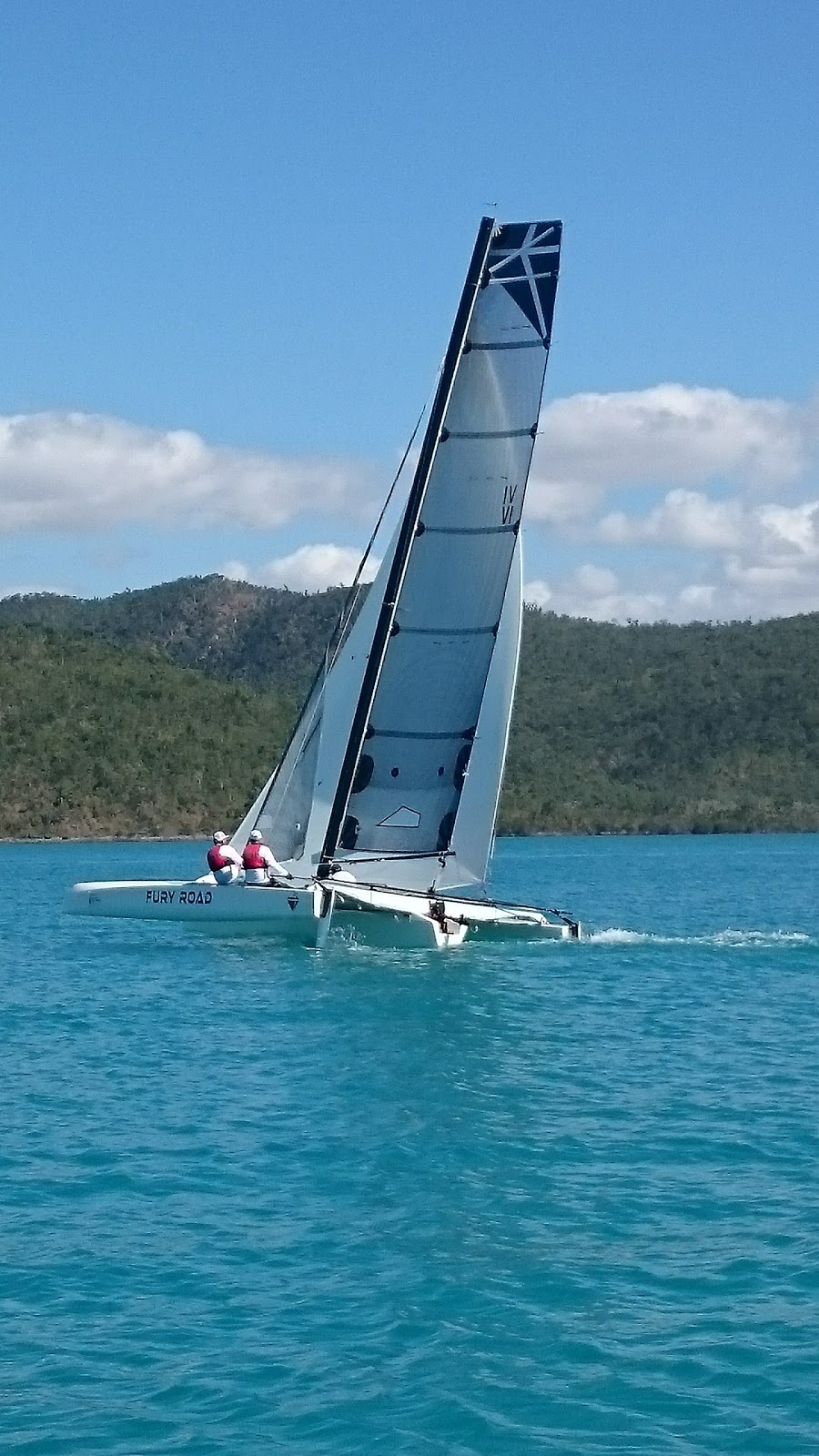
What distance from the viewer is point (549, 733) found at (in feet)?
474

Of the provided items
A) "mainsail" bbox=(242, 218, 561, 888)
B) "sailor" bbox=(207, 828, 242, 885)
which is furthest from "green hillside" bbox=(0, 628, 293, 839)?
"mainsail" bbox=(242, 218, 561, 888)

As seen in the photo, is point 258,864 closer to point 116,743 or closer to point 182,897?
point 182,897

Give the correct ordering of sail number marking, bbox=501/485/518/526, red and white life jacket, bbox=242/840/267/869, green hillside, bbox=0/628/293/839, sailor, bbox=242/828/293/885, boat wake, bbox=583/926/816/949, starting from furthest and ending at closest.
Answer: green hillside, bbox=0/628/293/839 < boat wake, bbox=583/926/816/949 < sail number marking, bbox=501/485/518/526 < red and white life jacket, bbox=242/840/267/869 < sailor, bbox=242/828/293/885

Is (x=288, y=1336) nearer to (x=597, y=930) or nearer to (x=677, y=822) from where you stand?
(x=597, y=930)

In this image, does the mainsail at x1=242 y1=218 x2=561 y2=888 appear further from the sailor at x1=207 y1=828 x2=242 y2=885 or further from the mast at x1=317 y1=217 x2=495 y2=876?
the sailor at x1=207 y1=828 x2=242 y2=885

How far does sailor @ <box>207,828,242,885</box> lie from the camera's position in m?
29.6

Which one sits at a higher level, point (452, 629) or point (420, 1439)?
point (452, 629)

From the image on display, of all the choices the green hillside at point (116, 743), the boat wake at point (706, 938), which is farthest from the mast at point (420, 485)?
the green hillside at point (116, 743)

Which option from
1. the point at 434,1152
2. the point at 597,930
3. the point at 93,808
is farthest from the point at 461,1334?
the point at 93,808

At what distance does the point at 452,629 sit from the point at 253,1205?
18.1 m

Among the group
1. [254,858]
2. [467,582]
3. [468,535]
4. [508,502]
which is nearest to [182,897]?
[254,858]

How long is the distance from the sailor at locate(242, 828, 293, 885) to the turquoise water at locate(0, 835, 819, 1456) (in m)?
3.42

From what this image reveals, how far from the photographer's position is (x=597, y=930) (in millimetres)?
35750

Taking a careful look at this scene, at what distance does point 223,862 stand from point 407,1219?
1760 cm
